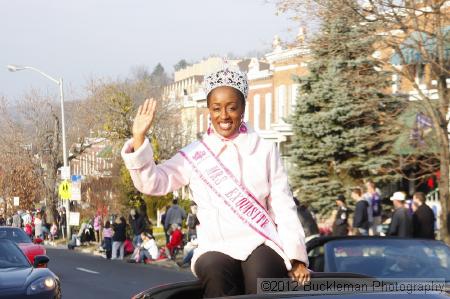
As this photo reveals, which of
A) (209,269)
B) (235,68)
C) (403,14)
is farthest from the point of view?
(403,14)

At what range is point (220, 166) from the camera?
526 cm

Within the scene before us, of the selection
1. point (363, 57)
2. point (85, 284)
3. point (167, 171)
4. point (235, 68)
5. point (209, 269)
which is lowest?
point (85, 284)

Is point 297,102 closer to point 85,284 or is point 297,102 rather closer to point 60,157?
point 85,284

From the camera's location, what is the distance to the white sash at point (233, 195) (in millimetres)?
5180

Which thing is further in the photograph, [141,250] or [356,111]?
[356,111]

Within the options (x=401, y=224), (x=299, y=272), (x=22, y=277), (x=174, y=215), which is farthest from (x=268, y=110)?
(x=299, y=272)

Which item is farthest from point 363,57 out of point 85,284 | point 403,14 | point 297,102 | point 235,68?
point 235,68

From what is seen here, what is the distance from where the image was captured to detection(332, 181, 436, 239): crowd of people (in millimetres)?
17359

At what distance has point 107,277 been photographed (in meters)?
23.5

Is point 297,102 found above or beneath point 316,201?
above

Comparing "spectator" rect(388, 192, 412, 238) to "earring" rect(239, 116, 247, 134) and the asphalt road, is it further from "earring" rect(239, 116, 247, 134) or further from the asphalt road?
"earring" rect(239, 116, 247, 134)

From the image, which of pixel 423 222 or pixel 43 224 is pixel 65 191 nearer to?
pixel 43 224

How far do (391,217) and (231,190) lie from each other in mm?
14475

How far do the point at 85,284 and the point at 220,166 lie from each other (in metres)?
16.5
